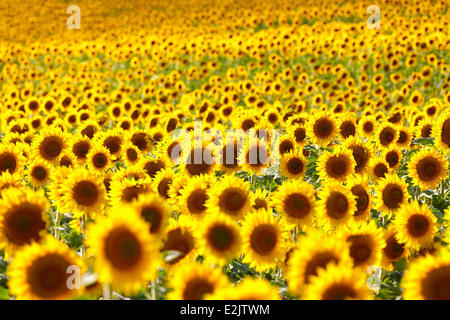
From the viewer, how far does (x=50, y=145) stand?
18.7 feet

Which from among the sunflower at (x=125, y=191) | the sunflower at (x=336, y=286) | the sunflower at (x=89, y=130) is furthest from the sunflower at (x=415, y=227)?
the sunflower at (x=89, y=130)

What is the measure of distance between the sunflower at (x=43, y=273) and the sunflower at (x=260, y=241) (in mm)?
1143

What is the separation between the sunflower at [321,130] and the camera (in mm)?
6520

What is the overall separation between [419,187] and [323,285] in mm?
3532

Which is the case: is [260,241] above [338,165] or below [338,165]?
below

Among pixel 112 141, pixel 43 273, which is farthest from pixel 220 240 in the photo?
pixel 112 141

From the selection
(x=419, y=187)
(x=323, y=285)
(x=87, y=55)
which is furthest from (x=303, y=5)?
(x=323, y=285)

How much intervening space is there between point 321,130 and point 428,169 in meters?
1.67

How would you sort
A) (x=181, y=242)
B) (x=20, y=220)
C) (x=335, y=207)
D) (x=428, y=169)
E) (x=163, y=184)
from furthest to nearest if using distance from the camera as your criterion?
(x=428, y=169) < (x=163, y=184) < (x=335, y=207) < (x=181, y=242) < (x=20, y=220)

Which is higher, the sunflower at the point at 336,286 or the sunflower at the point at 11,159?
the sunflower at the point at 11,159

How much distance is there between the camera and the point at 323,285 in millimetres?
2424

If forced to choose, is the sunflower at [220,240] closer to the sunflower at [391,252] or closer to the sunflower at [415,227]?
the sunflower at [391,252]

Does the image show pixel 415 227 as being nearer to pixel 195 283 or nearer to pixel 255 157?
pixel 195 283
